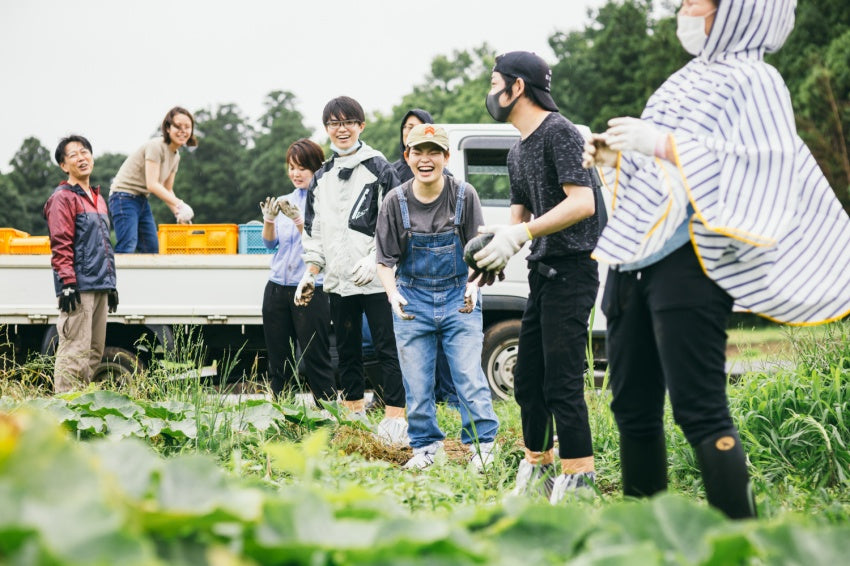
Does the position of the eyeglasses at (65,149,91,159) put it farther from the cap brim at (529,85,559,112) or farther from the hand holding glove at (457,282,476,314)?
the cap brim at (529,85,559,112)

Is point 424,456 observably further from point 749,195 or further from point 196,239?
point 196,239

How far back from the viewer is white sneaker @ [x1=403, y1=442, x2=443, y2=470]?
4086mm

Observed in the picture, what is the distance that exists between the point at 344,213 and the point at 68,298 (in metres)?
2.01

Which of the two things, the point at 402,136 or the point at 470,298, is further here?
the point at 402,136

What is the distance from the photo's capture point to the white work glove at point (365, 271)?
4633 mm

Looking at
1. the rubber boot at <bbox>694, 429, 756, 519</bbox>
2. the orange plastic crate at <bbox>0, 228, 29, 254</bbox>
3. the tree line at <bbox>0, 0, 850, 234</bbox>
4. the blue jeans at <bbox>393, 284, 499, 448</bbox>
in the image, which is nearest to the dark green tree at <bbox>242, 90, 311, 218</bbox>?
the tree line at <bbox>0, 0, 850, 234</bbox>

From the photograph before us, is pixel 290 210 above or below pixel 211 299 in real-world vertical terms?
above

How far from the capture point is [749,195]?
2.23m

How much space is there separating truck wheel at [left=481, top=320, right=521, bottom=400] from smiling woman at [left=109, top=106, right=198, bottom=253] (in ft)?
8.68

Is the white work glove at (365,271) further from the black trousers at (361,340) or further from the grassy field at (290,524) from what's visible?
the grassy field at (290,524)

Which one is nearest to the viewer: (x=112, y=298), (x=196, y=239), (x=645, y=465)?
(x=645, y=465)

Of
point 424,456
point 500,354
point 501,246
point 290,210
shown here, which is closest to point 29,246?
point 290,210

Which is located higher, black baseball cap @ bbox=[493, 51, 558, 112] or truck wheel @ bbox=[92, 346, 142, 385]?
black baseball cap @ bbox=[493, 51, 558, 112]

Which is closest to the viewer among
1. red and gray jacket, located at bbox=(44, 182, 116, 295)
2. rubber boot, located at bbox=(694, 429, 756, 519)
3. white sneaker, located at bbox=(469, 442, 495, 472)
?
rubber boot, located at bbox=(694, 429, 756, 519)
